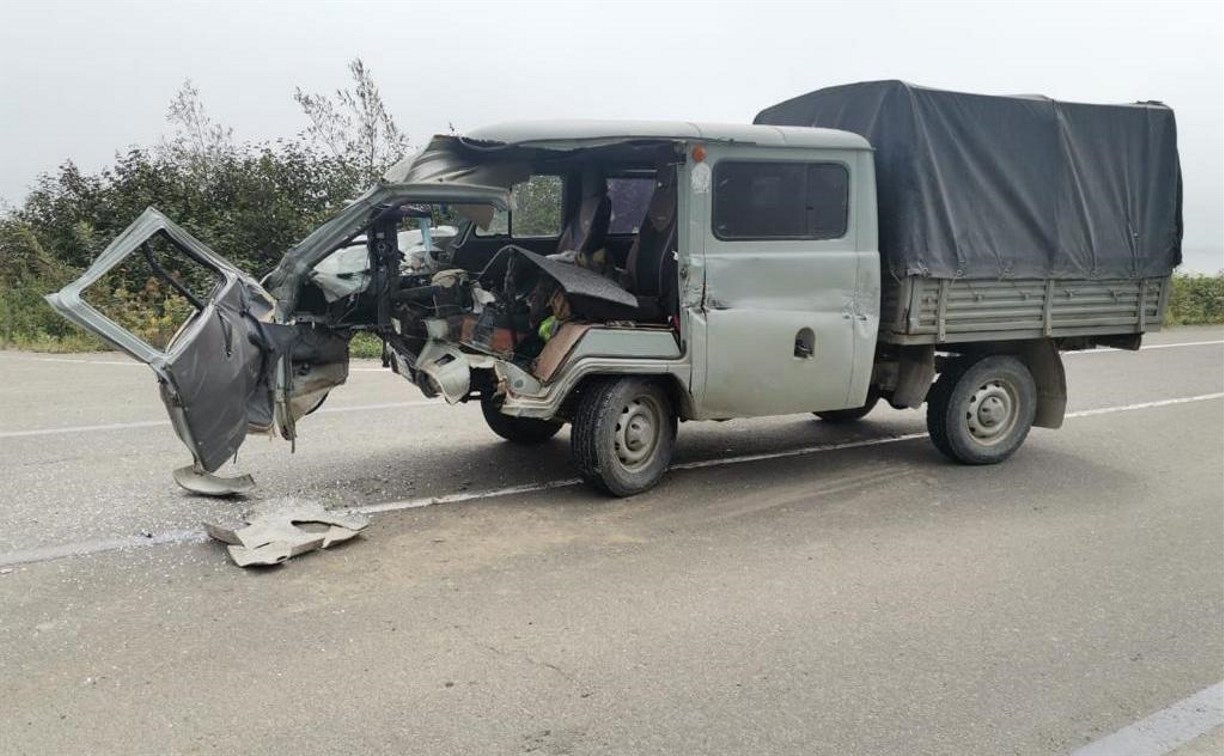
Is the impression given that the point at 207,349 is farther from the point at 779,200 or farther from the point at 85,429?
the point at 85,429

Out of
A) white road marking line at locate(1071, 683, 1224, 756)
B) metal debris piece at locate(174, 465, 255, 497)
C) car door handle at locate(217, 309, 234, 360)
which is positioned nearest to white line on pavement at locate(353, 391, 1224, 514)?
metal debris piece at locate(174, 465, 255, 497)

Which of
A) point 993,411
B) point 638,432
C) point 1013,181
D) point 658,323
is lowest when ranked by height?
point 993,411

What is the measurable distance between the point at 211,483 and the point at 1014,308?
5.90 m

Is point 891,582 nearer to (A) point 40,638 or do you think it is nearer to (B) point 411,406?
(A) point 40,638

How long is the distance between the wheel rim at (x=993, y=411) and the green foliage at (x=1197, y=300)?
58.6 feet

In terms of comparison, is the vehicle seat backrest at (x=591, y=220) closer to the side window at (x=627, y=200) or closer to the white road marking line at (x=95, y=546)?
the side window at (x=627, y=200)

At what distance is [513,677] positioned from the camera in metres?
3.63

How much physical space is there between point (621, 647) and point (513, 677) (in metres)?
0.52

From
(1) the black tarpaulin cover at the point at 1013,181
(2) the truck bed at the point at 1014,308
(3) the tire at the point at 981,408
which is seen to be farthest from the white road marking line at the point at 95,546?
(3) the tire at the point at 981,408

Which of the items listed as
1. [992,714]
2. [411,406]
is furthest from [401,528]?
[411,406]

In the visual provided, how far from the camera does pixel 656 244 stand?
631cm

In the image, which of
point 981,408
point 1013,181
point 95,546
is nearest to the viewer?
point 95,546

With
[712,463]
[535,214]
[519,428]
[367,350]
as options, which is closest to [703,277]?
[712,463]

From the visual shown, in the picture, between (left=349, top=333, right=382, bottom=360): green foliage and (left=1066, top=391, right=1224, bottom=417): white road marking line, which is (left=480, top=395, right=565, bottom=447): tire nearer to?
(left=1066, top=391, right=1224, bottom=417): white road marking line
